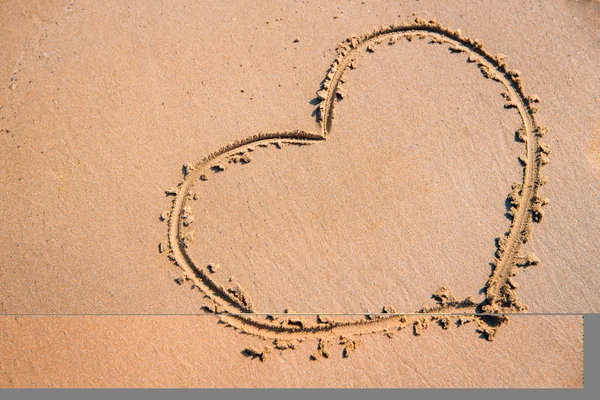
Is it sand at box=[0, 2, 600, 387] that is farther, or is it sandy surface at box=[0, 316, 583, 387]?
sand at box=[0, 2, 600, 387]

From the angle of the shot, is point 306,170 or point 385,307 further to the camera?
point 306,170

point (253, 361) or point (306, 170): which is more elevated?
point (306, 170)

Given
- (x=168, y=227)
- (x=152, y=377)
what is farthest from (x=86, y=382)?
(x=168, y=227)

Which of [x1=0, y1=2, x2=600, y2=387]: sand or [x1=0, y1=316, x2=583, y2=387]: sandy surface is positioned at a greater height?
[x1=0, y1=2, x2=600, y2=387]: sand

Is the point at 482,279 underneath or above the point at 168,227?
underneath

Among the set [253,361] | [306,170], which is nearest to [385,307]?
[253,361]

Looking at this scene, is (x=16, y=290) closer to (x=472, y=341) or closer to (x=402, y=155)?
(x=402, y=155)

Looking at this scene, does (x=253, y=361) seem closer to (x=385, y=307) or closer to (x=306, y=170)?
(x=385, y=307)
